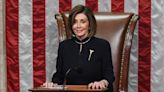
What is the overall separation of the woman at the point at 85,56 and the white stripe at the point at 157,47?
2.16 ft

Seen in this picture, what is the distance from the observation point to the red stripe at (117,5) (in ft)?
11.5

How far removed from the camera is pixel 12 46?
144 inches

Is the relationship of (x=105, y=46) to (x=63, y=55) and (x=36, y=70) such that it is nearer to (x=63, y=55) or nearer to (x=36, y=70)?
(x=63, y=55)

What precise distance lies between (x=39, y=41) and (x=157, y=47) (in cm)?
102

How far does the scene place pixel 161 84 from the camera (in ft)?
11.5

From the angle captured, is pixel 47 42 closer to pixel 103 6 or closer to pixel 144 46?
pixel 103 6

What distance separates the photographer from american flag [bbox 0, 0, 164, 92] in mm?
3488

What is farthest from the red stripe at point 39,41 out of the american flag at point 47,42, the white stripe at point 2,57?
the white stripe at point 2,57

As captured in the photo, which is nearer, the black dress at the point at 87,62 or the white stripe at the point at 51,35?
the black dress at the point at 87,62

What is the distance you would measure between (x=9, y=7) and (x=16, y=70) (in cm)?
56

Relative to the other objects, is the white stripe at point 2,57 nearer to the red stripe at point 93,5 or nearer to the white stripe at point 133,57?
the red stripe at point 93,5

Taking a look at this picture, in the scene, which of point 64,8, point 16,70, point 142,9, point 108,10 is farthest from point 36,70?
point 142,9

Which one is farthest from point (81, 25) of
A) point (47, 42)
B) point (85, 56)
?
point (47, 42)

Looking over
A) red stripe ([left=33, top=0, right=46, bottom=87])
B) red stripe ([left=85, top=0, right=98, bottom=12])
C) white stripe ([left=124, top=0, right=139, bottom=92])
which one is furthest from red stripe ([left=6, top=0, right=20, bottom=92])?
white stripe ([left=124, top=0, right=139, bottom=92])
